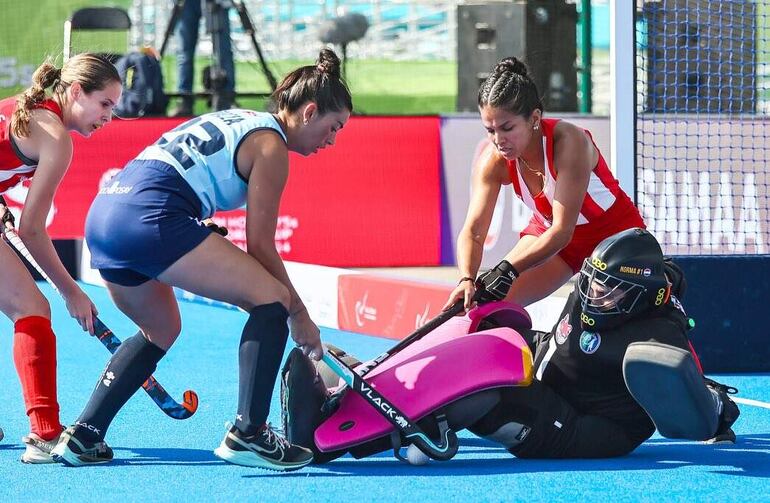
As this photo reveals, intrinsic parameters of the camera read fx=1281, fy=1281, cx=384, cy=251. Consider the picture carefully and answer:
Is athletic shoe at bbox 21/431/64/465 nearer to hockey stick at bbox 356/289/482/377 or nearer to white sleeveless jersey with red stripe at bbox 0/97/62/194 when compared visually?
white sleeveless jersey with red stripe at bbox 0/97/62/194

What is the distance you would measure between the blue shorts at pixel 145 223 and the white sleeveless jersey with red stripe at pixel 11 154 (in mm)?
482

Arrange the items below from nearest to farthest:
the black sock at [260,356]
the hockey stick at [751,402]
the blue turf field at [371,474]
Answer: the blue turf field at [371,474], the black sock at [260,356], the hockey stick at [751,402]

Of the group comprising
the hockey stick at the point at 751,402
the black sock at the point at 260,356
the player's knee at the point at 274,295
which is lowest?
the hockey stick at the point at 751,402

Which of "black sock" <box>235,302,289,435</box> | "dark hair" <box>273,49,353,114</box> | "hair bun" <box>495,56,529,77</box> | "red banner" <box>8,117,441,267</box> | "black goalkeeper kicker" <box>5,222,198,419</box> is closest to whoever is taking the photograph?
"black sock" <box>235,302,289,435</box>

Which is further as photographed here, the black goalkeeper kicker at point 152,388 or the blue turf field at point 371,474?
the black goalkeeper kicker at point 152,388

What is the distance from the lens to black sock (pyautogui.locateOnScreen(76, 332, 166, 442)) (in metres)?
4.16

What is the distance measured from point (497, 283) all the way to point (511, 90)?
2.30 feet

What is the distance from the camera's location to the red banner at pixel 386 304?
22.1ft

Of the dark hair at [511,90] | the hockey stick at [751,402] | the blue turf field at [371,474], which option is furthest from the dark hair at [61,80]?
the hockey stick at [751,402]

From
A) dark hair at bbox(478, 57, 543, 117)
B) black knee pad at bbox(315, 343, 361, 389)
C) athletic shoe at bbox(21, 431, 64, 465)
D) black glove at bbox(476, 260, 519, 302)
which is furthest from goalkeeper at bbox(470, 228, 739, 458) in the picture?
athletic shoe at bbox(21, 431, 64, 465)

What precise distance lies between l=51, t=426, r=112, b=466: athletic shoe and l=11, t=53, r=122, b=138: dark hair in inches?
39.4

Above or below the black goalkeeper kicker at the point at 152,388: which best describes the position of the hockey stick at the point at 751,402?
below

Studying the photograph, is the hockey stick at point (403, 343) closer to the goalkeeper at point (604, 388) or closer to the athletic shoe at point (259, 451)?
the goalkeeper at point (604, 388)

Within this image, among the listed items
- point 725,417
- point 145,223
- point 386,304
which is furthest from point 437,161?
point 145,223
